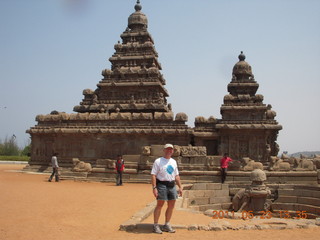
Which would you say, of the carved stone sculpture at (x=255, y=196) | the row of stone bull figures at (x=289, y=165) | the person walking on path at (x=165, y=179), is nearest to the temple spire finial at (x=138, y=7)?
the row of stone bull figures at (x=289, y=165)

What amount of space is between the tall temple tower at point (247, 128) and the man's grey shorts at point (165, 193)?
74.0 feet

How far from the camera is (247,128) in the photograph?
29656 mm

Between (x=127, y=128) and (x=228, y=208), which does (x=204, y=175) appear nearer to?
(x=228, y=208)

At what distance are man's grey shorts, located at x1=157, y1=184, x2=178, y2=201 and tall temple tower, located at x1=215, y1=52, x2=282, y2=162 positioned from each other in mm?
22544

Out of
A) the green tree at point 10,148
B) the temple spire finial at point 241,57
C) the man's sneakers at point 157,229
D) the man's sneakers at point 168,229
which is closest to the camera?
the man's sneakers at point 157,229

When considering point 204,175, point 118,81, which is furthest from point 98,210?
point 118,81

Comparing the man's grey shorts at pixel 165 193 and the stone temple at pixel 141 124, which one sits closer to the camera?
the man's grey shorts at pixel 165 193

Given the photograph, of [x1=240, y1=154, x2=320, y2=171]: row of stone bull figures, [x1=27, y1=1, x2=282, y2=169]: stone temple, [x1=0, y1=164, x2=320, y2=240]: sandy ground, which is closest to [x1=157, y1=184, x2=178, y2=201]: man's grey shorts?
[x1=0, y1=164, x2=320, y2=240]: sandy ground

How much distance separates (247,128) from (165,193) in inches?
904

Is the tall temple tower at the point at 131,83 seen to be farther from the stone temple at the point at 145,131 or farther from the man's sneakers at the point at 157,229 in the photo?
the man's sneakers at the point at 157,229

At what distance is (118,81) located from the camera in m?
34.3

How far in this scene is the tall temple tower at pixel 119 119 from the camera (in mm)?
29406

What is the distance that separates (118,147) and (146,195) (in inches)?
617

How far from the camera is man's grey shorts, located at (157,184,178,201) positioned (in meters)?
7.80
